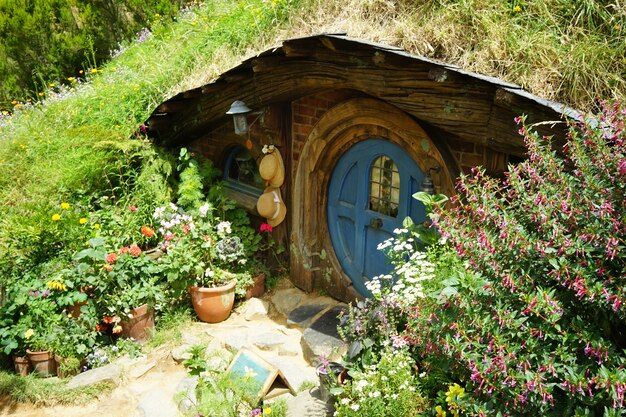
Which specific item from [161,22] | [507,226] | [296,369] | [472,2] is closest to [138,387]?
[296,369]

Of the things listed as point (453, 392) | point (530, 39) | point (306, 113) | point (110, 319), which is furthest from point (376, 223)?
point (110, 319)

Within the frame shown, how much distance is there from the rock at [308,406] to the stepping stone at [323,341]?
0.46 metres

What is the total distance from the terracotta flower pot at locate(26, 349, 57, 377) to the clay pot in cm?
218

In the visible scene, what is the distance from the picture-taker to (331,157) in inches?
254

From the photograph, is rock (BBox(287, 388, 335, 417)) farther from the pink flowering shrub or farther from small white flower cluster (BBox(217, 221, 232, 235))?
small white flower cluster (BBox(217, 221, 232, 235))

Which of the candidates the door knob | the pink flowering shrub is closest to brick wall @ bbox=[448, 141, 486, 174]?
the door knob

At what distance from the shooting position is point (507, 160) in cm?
474

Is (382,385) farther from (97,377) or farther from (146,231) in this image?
(146,231)

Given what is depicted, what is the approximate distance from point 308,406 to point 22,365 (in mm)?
3077

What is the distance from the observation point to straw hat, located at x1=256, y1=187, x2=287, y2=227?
7.04 m

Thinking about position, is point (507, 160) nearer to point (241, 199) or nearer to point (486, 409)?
point (486, 409)

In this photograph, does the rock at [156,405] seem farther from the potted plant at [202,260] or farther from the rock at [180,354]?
the potted plant at [202,260]

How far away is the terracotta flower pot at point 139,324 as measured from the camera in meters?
6.43

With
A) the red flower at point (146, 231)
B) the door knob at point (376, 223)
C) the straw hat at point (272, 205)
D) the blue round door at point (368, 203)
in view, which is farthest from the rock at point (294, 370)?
the red flower at point (146, 231)
